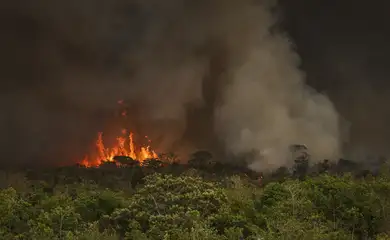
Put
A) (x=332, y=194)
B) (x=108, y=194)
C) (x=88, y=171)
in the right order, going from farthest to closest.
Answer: (x=88, y=171), (x=108, y=194), (x=332, y=194)

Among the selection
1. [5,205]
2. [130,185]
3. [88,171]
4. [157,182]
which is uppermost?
[88,171]

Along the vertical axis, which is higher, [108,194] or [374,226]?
[108,194]

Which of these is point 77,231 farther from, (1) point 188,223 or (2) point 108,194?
(2) point 108,194

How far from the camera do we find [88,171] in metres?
91.1

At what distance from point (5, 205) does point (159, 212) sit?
29.9 feet

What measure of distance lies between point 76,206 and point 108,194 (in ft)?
9.97

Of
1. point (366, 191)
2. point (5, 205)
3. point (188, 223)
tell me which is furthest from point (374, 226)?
point (5, 205)

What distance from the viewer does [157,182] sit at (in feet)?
120

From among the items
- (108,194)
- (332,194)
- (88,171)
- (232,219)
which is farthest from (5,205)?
(88,171)

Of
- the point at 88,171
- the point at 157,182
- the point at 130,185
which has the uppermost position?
the point at 88,171

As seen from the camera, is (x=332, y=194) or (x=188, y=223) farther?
(x=332, y=194)

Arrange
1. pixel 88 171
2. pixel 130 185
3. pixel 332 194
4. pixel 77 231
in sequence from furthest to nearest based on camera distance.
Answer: pixel 88 171 → pixel 130 185 → pixel 332 194 → pixel 77 231

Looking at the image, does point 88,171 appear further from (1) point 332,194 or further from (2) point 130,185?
(1) point 332,194

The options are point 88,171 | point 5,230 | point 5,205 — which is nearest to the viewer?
point 5,230
